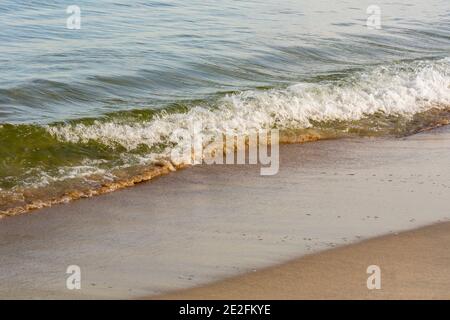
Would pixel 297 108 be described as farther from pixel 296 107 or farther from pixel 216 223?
pixel 216 223

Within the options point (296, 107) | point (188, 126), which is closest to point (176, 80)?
point (296, 107)

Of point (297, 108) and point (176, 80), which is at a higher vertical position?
point (176, 80)

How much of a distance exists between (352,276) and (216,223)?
1349 millimetres

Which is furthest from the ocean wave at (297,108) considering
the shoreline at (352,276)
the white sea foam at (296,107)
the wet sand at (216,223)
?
the shoreline at (352,276)

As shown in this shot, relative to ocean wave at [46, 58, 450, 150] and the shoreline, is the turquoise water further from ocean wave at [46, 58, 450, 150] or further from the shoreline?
the shoreline

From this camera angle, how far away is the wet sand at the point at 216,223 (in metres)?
5.48

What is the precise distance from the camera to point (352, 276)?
18.1 feet

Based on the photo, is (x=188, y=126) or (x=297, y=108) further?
(x=297, y=108)

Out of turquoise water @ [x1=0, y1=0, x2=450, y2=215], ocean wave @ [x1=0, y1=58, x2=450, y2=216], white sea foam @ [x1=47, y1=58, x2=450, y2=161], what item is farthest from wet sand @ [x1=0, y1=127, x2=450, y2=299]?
white sea foam @ [x1=47, y1=58, x2=450, y2=161]

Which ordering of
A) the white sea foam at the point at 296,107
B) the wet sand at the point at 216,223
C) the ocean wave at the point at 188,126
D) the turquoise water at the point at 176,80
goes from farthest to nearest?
Answer: the white sea foam at the point at 296,107 → the turquoise water at the point at 176,80 → the ocean wave at the point at 188,126 → the wet sand at the point at 216,223

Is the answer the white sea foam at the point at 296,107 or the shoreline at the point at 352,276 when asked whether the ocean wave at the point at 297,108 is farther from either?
the shoreline at the point at 352,276

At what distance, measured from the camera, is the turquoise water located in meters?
8.25

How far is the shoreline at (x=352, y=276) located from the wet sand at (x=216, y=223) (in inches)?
1.6

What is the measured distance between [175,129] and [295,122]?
5.14ft
